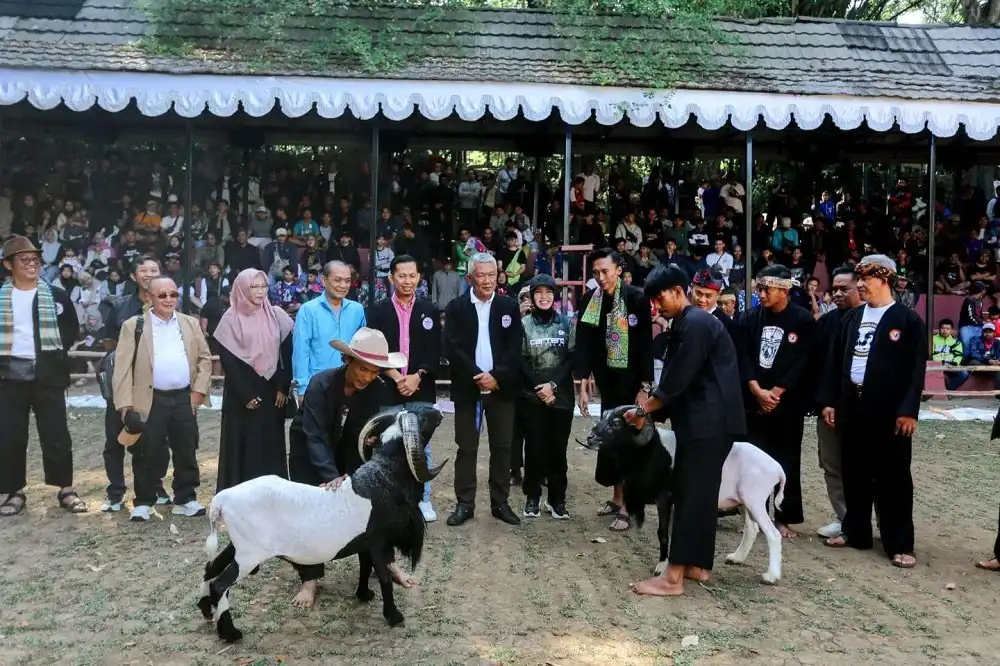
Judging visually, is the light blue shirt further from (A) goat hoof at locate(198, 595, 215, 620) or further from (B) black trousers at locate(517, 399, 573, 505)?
(A) goat hoof at locate(198, 595, 215, 620)

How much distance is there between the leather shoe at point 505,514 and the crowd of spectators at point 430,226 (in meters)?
6.67

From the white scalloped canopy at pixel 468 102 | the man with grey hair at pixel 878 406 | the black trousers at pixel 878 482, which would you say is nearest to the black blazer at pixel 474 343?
the man with grey hair at pixel 878 406

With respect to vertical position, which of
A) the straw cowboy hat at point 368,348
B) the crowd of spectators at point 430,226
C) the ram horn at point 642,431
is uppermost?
the crowd of spectators at point 430,226

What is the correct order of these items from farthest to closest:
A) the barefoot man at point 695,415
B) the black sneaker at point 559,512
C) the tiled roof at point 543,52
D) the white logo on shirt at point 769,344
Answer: the tiled roof at point 543,52, the black sneaker at point 559,512, the white logo on shirt at point 769,344, the barefoot man at point 695,415

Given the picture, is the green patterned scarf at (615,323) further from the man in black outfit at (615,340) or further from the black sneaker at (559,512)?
the black sneaker at (559,512)

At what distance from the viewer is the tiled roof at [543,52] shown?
11.9m

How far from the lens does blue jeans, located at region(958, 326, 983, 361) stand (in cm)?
1336

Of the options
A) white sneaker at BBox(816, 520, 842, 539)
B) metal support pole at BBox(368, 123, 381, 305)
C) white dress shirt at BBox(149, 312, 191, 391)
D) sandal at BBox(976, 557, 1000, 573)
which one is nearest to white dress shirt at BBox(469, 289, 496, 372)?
white dress shirt at BBox(149, 312, 191, 391)

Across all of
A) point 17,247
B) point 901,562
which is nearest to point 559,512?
point 901,562

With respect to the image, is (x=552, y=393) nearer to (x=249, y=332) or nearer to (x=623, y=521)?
(x=623, y=521)

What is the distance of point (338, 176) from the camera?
1650 centimetres

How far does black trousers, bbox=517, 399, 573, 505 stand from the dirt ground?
0.32 meters

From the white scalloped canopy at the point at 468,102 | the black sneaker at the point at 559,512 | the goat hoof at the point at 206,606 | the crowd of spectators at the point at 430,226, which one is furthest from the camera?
the crowd of spectators at the point at 430,226

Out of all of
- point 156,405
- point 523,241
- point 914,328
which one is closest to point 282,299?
point 523,241
